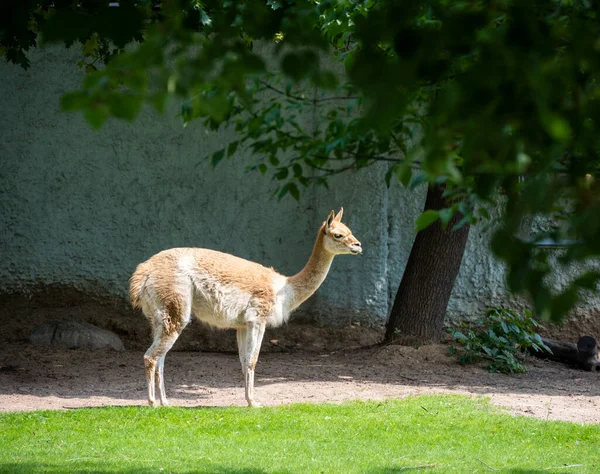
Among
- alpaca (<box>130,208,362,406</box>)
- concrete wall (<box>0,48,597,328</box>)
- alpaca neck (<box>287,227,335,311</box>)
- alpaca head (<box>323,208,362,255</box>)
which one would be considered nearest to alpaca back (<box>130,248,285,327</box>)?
alpaca (<box>130,208,362,406</box>)

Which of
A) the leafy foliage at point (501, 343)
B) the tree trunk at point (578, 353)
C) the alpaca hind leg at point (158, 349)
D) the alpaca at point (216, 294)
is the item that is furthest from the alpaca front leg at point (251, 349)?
the tree trunk at point (578, 353)

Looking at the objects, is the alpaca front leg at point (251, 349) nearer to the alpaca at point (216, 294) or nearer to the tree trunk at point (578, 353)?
the alpaca at point (216, 294)

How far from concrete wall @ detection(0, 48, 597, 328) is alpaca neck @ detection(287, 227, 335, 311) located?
341cm

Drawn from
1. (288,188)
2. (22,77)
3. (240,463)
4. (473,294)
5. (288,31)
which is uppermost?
(22,77)

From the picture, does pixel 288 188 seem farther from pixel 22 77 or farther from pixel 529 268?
pixel 22 77

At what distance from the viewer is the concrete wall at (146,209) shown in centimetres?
1186

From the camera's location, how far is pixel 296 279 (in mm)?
8336

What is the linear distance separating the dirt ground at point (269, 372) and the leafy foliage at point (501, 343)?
0.21 metres

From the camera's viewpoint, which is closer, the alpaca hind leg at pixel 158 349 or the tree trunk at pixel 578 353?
the alpaca hind leg at pixel 158 349

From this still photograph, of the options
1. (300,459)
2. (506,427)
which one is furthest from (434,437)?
(300,459)

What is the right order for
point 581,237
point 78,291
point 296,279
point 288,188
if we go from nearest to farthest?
point 581,237
point 288,188
point 296,279
point 78,291

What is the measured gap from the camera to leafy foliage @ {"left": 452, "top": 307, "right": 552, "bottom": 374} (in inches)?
391

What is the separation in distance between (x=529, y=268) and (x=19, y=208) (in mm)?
11036

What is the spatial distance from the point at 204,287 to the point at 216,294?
132mm
